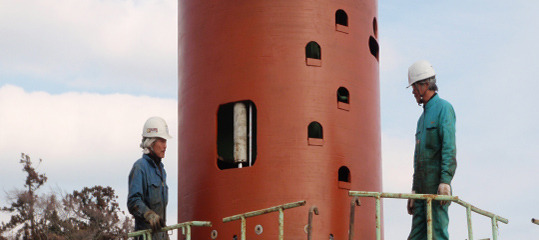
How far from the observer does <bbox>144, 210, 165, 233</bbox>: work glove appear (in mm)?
13758

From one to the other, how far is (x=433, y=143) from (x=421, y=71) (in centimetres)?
107

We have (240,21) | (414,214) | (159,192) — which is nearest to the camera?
(414,214)

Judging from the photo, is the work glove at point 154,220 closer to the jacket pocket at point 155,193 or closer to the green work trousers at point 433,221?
the jacket pocket at point 155,193

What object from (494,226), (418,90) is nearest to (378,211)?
(494,226)

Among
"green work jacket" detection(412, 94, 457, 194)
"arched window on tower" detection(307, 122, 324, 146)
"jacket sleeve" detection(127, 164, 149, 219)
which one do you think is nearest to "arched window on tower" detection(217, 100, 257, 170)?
"arched window on tower" detection(307, 122, 324, 146)

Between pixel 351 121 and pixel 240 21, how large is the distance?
2451 mm

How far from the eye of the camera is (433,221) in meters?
13.3

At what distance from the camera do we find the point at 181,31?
17078mm

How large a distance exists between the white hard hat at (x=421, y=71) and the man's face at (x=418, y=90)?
0.09 metres

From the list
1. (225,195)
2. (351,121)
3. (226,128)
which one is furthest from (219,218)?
(351,121)

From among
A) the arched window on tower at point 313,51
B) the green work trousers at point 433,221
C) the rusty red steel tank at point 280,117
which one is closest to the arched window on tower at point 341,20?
the rusty red steel tank at point 280,117

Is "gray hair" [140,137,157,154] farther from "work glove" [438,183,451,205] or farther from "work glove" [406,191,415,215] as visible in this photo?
"work glove" [438,183,451,205]

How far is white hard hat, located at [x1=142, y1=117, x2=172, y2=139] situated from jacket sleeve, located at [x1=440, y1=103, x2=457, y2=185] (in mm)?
4263

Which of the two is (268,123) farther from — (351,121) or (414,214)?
(414,214)
